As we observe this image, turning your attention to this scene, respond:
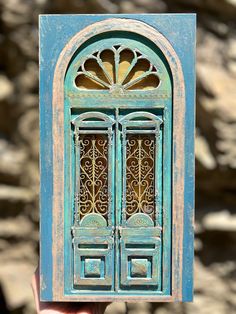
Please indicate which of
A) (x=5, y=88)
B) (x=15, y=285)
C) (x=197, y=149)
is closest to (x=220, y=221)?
(x=197, y=149)

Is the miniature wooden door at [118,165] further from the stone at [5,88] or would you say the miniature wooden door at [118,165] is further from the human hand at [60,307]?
the stone at [5,88]

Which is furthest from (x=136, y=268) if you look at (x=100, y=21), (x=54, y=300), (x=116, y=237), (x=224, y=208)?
(x=224, y=208)

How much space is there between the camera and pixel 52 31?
3.98ft

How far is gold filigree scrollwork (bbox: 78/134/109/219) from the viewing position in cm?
125

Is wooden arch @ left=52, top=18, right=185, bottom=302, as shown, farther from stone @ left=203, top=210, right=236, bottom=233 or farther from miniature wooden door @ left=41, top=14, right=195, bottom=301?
stone @ left=203, top=210, right=236, bottom=233

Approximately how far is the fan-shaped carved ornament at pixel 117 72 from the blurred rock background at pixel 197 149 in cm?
75

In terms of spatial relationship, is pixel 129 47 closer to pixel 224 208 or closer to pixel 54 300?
pixel 54 300

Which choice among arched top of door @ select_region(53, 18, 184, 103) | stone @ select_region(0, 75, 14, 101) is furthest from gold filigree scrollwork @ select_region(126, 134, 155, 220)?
stone @ select_region(0, 75, 14, 101)

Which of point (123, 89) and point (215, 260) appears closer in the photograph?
point (123, 89)

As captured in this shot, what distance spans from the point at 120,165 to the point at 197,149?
796mm

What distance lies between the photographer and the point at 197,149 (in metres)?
1.98

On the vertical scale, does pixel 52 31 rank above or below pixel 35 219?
above

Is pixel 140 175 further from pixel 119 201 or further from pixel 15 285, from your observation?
pixel 15 285

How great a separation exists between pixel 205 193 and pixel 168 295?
868mm
